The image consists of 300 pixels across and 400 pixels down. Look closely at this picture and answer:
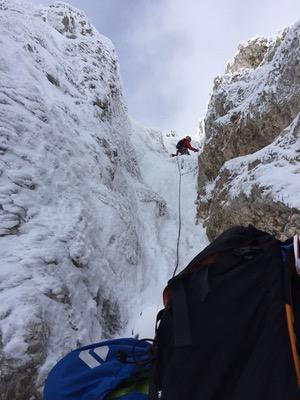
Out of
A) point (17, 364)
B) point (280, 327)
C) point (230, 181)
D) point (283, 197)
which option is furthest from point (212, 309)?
point (230, 181)

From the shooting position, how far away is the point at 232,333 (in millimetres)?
1511

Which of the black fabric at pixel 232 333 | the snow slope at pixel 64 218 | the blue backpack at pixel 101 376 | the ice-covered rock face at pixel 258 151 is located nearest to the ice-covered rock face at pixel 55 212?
the snow slope at pixel 64 218

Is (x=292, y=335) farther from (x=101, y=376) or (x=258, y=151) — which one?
(x=258, y=151)

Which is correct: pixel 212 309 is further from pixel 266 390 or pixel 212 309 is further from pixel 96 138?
pixel 96 138

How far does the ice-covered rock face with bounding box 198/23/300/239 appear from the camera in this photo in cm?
603

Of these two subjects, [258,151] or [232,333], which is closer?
[232,333]

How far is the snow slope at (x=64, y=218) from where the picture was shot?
4.41 m

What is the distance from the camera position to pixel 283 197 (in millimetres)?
5746

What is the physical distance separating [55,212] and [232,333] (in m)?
5.43

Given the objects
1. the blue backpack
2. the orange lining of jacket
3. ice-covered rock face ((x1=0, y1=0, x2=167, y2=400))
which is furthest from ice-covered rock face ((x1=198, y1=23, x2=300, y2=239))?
the orange lining of jacket

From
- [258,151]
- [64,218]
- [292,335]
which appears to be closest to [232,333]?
[292,335]

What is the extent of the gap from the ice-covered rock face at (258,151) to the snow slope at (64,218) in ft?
6.95

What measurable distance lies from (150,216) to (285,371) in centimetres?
1032

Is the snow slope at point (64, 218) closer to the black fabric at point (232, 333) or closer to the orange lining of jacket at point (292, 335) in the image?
the black fabric at point (232, 333)
